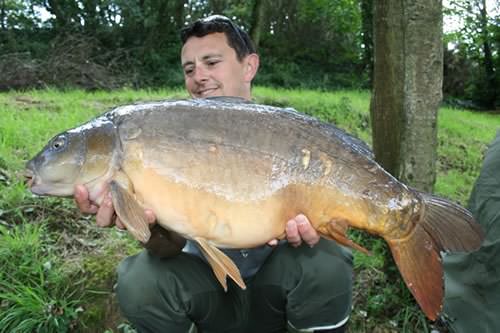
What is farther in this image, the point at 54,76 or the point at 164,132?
the point at 54,76

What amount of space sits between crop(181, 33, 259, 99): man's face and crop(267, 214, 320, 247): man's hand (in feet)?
3.18

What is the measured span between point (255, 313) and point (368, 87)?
433 inches

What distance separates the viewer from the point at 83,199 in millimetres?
1776

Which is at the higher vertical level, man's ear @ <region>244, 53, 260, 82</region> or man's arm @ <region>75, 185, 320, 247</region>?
man's ear @ <region>244, 53, 260, 82</region>

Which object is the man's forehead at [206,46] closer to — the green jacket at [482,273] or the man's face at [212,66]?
the man's face at [212,66]

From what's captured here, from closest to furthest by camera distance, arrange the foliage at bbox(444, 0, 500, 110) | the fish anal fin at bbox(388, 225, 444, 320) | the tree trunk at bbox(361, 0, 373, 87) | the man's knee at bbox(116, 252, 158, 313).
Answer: the fish anal fin at bbox(388, 225, 444, 320), the man's knee at bbox(116, 252, 158, 313), the tree trunk at bbox(361, 0, 373, 87), the foliage at bbox(444, 0, 500, 110)

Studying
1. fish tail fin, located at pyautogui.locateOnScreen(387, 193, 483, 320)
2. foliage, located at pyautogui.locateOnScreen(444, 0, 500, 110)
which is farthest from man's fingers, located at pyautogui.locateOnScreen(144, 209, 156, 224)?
foliage, located at pyautogui.locateOnScreen(444, 0, 500, 110)

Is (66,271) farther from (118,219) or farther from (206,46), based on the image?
(206,46)

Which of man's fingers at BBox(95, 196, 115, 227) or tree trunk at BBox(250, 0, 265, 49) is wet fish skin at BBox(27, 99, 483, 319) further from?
tree trunk at BBox(250, 0, 265, 49)

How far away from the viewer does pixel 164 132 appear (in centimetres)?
172

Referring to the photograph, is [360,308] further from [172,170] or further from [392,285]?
[172,170]

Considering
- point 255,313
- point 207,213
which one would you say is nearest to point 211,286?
point 255,313

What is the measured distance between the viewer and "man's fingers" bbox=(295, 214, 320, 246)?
5.73 ft

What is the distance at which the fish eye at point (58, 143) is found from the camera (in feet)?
5.90
